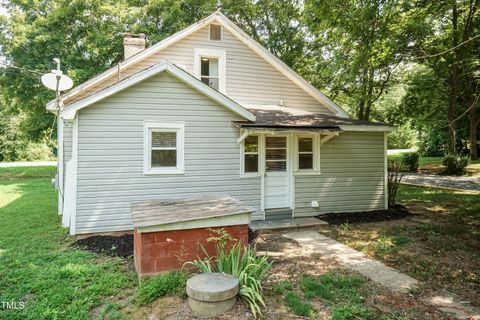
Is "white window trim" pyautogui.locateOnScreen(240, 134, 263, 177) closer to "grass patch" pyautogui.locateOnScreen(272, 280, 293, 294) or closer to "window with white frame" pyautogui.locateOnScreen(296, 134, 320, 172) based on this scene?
"window with white frame" pyautogui.locateOnScreen(296, 134, 320, 172)

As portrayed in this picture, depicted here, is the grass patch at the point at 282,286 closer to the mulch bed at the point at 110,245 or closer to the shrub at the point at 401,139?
the mulch bed at the point at 110,245

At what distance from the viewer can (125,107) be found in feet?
24.8

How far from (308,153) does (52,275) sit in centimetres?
707

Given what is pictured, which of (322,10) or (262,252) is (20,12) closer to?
(322,10)

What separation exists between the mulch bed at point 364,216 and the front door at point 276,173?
50.8 inches

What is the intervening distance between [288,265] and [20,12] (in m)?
23.3

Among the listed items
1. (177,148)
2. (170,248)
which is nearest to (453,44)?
(177,148)

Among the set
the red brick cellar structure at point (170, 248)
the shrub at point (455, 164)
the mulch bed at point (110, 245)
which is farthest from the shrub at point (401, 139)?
the red brick cellar structure at point (170, 248)

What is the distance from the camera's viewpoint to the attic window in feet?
34.0

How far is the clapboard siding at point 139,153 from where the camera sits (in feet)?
24.0

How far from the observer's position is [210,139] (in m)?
8.30

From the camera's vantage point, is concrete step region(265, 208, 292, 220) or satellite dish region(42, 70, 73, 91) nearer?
satellite dish region(42, 70, 73, 91)

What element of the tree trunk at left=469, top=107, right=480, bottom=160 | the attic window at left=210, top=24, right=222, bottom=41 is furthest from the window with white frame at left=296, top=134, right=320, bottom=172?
the tree trunk at left=469, top=107, right=480, bottom=160

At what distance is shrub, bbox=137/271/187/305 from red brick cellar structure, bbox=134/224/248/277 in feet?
0.56
